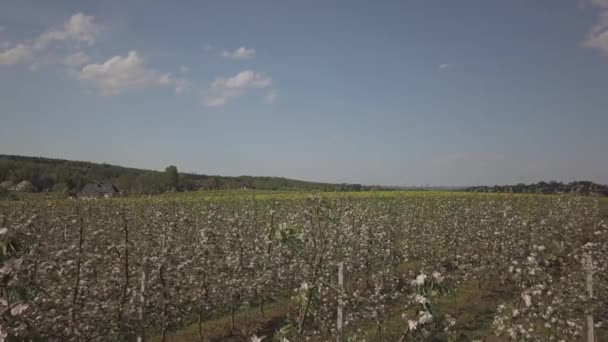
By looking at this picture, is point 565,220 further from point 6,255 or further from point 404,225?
point 6,255

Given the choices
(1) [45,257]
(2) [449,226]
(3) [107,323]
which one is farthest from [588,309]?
(1) [45,257]

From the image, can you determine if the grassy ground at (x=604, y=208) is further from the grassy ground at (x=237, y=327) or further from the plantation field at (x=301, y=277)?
the grassy ground at (x=237, y=327)

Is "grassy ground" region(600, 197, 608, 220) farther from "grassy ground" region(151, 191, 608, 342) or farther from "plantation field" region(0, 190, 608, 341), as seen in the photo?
"grassy ground" region(151, 191, 608, 342)

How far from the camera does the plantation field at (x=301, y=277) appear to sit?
25.7ft

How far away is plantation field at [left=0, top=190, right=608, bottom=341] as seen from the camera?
7837mm

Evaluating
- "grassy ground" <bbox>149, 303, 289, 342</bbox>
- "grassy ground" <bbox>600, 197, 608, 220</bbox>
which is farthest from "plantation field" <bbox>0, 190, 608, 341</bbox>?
"grassy ground" <bbox>600, 197, 608, 220</bbox>

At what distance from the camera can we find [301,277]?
52.7ft

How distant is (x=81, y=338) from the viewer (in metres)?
9.48

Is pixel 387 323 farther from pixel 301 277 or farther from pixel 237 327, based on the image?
pixel 237 327

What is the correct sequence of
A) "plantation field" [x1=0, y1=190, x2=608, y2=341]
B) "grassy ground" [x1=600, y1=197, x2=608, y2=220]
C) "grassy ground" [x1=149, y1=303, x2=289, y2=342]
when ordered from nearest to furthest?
"plantation field" [x1=0, y1=190, x2=608, y2=341] → "grassy ground" [x1=149, y1=303, x2=289, y2=342] → "grassy ground" [x1=600, y1=197, x2=608, y2=220]

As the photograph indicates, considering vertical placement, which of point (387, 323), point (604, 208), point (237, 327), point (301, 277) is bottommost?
point (237, 327)

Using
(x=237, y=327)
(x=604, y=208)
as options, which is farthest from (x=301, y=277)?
(x=604, y=208)

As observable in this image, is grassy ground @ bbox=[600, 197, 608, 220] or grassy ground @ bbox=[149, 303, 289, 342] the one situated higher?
grassy ground @ bbox=[600, 197, 608, 220]

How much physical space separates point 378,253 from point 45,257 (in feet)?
34.7
